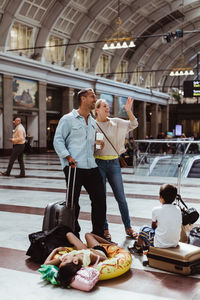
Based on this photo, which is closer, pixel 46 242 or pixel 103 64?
pixel 46 242

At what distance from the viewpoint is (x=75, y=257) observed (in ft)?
11.5

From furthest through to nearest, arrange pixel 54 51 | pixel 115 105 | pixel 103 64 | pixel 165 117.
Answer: pixel 165 117 → pixel 115 105 → pixel 103 64 → pixel 54 51

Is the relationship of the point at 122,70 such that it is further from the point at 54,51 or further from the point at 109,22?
the point at 54,51

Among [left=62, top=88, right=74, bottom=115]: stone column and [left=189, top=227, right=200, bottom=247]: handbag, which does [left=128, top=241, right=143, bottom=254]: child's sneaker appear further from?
[left=62, top=88, right=74, bottom=115]: stone column

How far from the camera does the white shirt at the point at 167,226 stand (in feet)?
12.6

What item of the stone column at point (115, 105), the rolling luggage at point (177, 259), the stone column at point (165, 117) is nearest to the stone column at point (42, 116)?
the stone column at point (115, 105)

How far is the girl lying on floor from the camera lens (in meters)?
3.38

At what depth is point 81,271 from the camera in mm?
3402

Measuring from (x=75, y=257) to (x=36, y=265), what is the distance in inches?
25.6

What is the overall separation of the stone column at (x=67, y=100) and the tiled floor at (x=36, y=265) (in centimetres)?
2191

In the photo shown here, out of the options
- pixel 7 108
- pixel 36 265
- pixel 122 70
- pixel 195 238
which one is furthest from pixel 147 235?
pixel 122 70

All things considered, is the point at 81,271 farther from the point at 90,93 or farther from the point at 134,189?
the point at 134,189

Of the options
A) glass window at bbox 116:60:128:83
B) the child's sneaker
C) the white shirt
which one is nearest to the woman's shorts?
the child's sneaker

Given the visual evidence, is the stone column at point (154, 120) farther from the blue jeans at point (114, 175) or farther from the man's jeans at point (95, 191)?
the man's jeans at point (95, 191)
